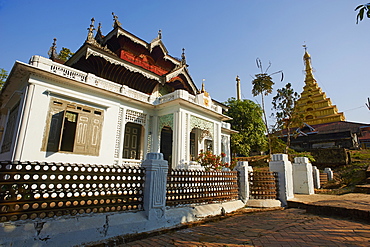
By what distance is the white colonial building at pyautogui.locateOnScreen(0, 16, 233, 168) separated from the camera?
7.15 metres

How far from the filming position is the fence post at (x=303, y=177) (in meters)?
8.41

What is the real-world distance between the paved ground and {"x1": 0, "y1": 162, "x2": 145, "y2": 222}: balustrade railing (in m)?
0.78

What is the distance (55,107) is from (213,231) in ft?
23.3

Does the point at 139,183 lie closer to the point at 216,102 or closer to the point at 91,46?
the point at 91,46

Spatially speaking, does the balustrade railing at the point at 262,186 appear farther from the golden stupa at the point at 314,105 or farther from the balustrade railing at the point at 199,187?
the golden stupa at the point at 314,105

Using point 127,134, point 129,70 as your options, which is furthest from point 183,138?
point 129,70

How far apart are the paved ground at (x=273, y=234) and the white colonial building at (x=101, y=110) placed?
572 cm

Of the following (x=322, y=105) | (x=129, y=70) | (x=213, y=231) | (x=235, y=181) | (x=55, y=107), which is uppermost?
(x=322, y=105)

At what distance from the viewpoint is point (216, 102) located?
17.8m

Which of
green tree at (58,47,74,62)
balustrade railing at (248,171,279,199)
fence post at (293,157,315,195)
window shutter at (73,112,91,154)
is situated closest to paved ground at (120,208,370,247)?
balustrade railing at (248,171,279,199)

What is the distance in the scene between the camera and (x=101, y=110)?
8883mm

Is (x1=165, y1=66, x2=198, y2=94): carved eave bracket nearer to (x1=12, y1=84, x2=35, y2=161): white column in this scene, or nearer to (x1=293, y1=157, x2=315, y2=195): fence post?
(x1=12, y1=84, x2=35, y2=161): white column

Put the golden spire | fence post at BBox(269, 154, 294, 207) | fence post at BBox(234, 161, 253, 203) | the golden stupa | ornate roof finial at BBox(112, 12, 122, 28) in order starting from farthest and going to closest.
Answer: the golden spire
the golden stupa
ornate roof finial at BBox(112, 12, 122, 28)
fence post at BBox(269, 154, 294, 207)
fence post at BBox(234, 161, 253, 203)

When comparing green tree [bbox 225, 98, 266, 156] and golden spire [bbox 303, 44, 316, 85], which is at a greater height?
golden spire [bbox 303, 44, 316, 85]
